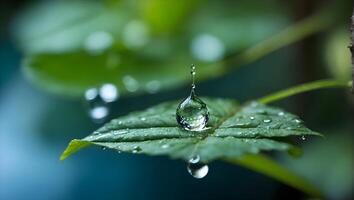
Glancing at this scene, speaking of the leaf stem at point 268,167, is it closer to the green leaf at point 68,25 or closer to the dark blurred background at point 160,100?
the dark blurred background at point 160,100

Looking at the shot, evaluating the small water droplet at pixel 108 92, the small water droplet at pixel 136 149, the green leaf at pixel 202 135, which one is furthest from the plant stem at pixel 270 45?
the small water droplet at pixel 136 149

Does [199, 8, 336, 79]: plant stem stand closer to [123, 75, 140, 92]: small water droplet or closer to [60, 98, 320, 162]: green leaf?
[123, 75, 140, 92]: small water droplet

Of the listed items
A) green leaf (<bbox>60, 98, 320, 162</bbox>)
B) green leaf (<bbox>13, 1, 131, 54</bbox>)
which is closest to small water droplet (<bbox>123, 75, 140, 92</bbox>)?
green leaf (<bbox>13, 1, 131, 54</bbox>)

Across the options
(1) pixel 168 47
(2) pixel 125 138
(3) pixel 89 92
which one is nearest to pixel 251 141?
(2) pixel 125 138

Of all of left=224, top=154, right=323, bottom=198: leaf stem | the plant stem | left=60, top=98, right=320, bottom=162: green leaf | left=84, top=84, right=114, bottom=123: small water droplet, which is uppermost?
the plant stem

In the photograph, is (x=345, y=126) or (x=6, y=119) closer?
(x=345, y=126)

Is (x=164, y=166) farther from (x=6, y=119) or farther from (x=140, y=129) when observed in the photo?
(x=140, y=129)

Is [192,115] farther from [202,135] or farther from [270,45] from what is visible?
[270,45]
